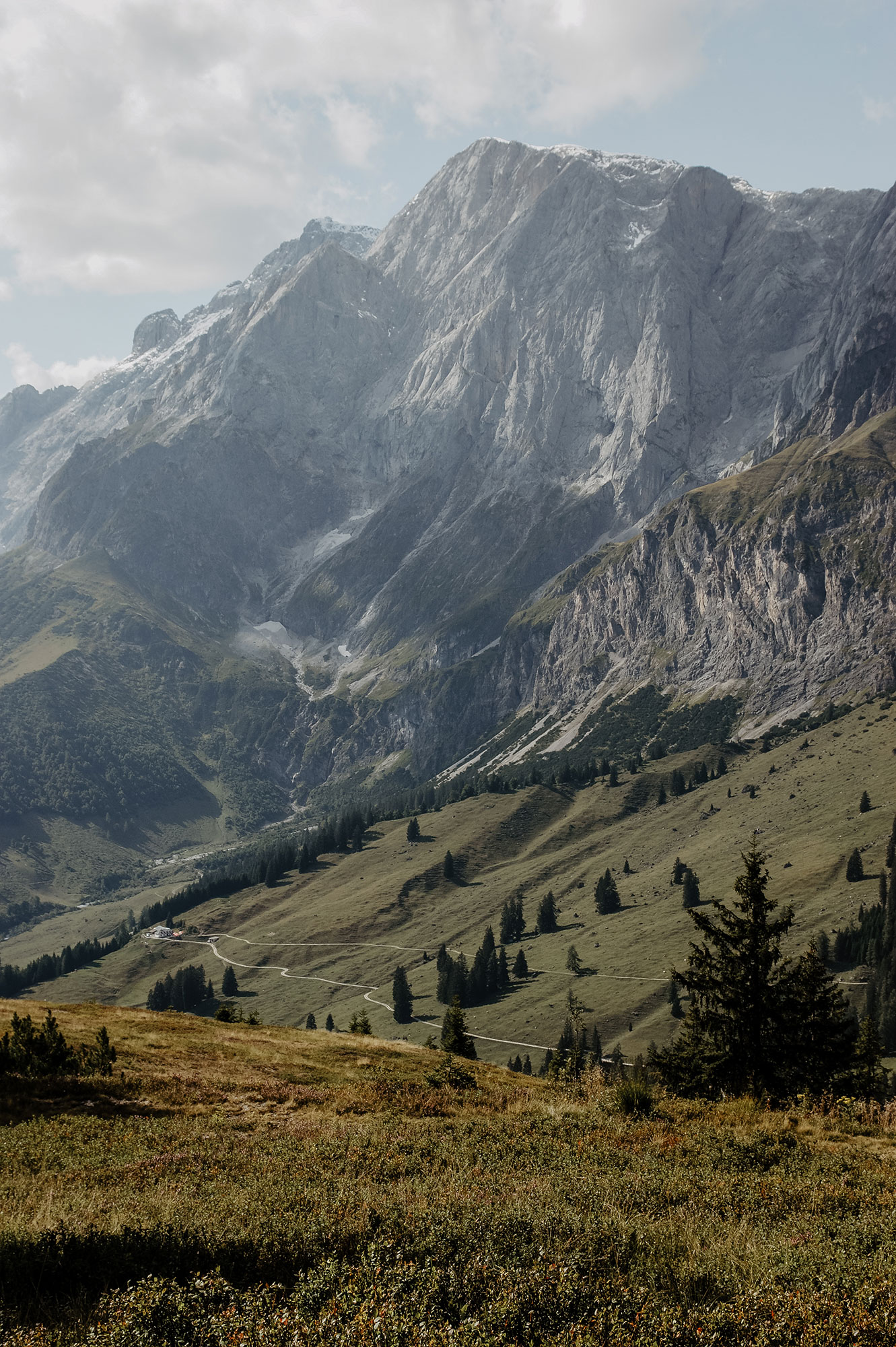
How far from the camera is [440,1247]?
12234 millimetres

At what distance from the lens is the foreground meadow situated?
10.2 meters

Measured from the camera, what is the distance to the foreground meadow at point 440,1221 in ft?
33.4

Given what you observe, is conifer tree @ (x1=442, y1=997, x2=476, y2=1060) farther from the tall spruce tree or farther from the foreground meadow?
the foreground meadow

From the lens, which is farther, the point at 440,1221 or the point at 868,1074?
the point at 868,1074

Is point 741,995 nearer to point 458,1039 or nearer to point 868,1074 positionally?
point 868,1074

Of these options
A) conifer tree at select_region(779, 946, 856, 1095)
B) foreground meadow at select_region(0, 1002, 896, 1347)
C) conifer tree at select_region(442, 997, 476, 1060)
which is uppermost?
foreground meadow at select_region(0, 1002, 896, 1347)

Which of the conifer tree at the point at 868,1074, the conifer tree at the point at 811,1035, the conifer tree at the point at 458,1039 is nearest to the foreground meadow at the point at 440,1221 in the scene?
the conifer tree at the point at 811,1035

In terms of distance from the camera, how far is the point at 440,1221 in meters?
13.3

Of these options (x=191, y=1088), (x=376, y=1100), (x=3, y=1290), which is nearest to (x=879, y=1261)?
(x=3, y=1290)

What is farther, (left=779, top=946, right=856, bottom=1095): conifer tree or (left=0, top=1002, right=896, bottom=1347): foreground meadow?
(left=779, top=946, right=856, bottom=1095): conifer tree

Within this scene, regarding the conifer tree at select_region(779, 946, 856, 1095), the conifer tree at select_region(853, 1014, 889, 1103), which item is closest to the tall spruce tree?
the conifer tree at select_region(779, 946, 856, 1095)

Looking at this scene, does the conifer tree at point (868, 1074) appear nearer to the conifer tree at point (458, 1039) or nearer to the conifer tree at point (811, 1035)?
the conifer tree at point (811, 1035)

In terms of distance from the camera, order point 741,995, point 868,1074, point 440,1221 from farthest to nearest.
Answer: point 868,1074 → point 741,995 → point 440,1221

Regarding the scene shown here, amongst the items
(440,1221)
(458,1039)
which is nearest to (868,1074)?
(458,1039)
